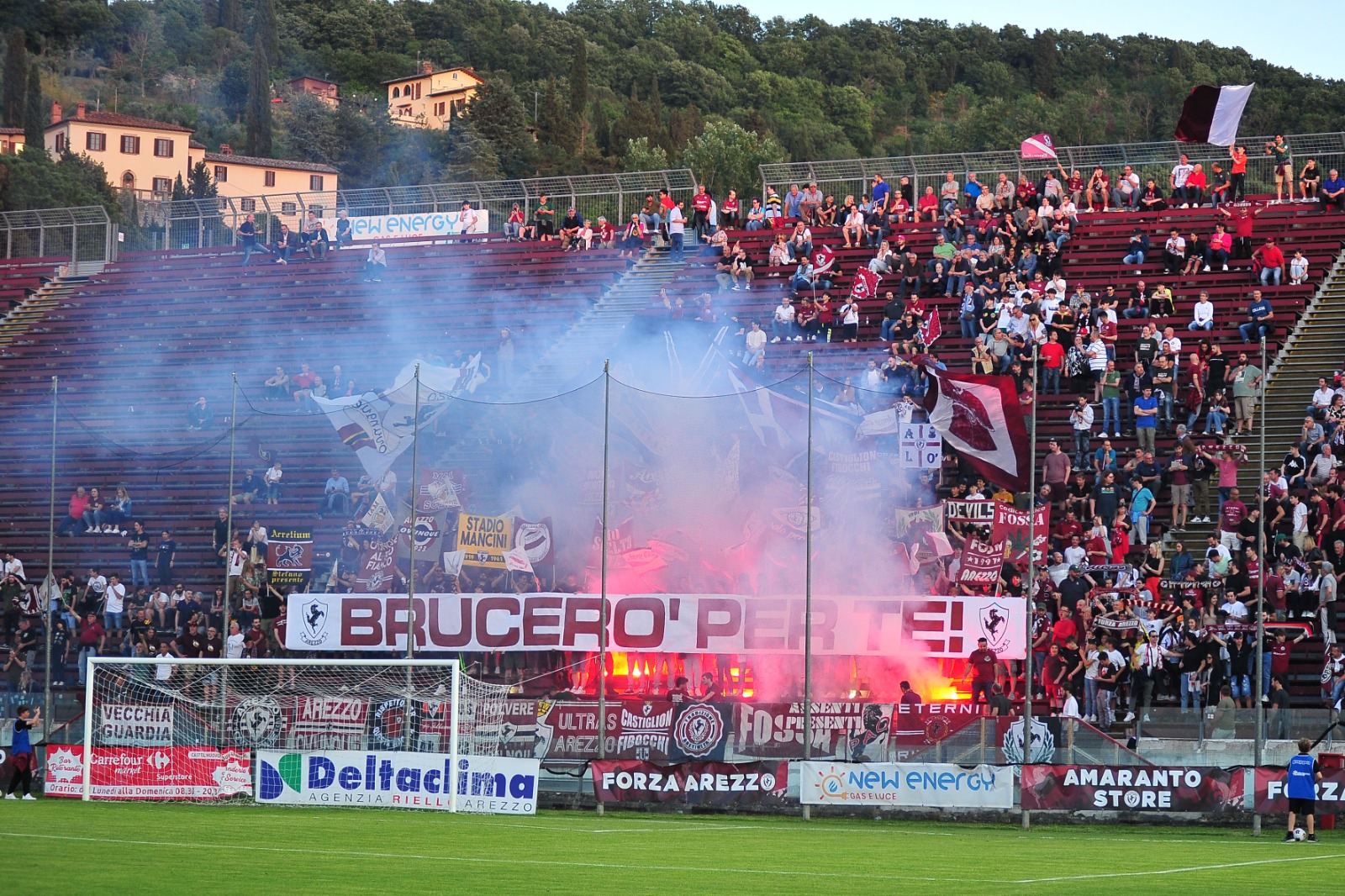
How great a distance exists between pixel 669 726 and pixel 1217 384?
14551 millimetres

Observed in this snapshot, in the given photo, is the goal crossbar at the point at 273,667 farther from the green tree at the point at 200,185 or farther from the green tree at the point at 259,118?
the green tree at the point at 259,118

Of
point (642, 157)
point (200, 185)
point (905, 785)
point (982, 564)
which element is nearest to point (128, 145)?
point (200, 185)

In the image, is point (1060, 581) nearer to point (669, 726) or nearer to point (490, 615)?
point (669, 726)

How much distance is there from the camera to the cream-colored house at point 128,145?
11283cm

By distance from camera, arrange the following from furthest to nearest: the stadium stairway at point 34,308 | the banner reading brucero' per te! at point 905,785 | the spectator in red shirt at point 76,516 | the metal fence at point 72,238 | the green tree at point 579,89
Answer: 1. the green tree at point 579,89
2. the metal fence at point 72,238
3. the stadium stairway at point 34,308
4. the spectator in red shirt at point 76,516
5. the banner reading brucero' per te! at point 905,785

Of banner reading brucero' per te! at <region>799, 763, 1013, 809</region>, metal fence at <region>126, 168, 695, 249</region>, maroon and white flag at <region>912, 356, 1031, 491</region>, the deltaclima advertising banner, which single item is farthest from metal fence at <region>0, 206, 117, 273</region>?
banner reading brucero' per te! at <region>799, 763, 1013, 809</region>

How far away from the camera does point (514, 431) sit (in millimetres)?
35031

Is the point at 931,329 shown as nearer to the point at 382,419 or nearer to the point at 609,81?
the point at 382,419

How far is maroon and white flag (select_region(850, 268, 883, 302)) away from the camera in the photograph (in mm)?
40375

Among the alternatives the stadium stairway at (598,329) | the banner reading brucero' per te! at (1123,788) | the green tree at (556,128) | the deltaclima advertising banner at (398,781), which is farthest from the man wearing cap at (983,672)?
the green tree at (556,128)

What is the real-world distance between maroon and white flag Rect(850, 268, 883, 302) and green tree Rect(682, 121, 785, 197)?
6403 centimetres

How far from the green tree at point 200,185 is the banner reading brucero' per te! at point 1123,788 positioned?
84186 millimetres

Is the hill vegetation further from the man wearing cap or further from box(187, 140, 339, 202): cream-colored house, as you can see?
the man wearing cap

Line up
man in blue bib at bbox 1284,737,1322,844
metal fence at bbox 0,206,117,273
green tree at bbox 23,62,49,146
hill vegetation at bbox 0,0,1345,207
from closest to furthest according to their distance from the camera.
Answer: man in blue bib at bbox 1284,737,1322,844
metal fence at bbox 0,206,117,273
green tree at bbox 23,62,49,146
hill vegetation at bbox 0,0,1345,207
